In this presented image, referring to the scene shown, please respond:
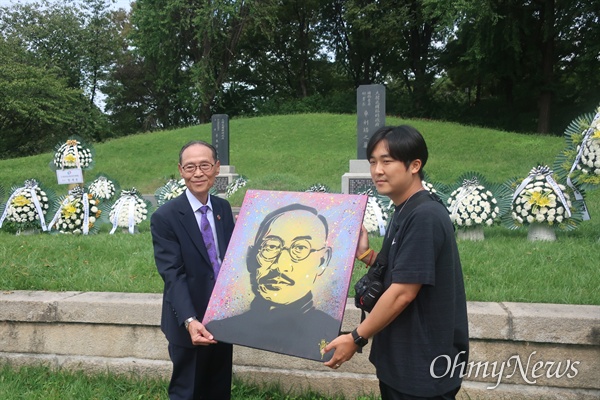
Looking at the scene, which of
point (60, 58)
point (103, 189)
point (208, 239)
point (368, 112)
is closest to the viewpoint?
point (208, 239)

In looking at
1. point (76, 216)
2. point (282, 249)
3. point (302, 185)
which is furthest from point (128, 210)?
point (302, 185)

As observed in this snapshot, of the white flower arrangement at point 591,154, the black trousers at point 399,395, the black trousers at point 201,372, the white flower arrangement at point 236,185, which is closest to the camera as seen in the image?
the black trousers at point 399,395

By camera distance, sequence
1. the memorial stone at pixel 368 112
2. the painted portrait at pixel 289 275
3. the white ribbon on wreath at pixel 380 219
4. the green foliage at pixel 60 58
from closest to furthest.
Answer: the painted portrait at pixel 289 275 → the white ribbon on wreath at pixel 380 219 → the memorial stone at pixel 368 112 → the green foliage at pixel 60 58

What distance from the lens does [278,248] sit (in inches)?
75.5

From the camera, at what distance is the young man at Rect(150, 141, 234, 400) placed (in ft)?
6.72

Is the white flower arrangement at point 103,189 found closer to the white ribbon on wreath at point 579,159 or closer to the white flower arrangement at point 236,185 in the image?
the white flower arrangement at point 236,185

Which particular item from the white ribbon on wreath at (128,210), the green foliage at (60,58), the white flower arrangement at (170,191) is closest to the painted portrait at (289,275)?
the white ribbon on wreath at (128,210)

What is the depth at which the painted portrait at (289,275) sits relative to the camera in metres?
1.71

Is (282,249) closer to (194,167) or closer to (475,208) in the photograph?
(194,167)

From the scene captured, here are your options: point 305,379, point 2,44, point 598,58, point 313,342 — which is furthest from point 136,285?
point 598,58

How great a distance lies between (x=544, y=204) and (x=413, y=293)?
3.58 metres

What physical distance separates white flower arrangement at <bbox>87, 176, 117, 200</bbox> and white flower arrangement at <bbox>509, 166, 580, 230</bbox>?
17.5 ft

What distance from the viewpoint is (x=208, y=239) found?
218 centimetres

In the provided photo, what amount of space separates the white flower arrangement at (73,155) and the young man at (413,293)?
6789 mm
